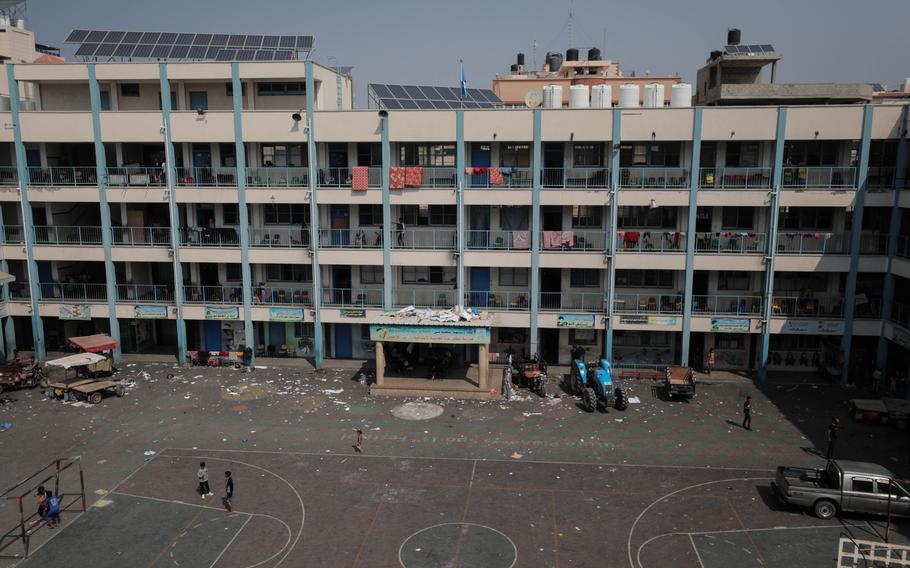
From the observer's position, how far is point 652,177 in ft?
109

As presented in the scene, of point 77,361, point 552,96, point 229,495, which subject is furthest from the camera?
point 552,96

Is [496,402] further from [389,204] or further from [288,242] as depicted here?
[288,242]

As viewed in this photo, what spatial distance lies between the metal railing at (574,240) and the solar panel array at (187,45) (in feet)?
53.9

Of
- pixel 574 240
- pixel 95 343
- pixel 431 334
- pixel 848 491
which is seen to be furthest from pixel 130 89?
pixel 848 491

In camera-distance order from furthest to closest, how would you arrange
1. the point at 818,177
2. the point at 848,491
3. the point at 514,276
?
1. the point at 514,276
2. the point at 818,177
3. the point at 848,491

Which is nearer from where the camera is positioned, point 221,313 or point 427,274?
point 221,313

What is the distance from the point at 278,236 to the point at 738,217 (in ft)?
77.4

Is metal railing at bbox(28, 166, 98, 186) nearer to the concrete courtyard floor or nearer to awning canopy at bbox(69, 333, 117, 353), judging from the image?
awning canopy at bbox(69, 333, 117, 353)

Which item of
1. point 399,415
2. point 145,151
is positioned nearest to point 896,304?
point 399,415

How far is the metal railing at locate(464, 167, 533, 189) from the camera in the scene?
111 ft

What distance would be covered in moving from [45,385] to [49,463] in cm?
967

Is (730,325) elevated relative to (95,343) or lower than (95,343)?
elevated

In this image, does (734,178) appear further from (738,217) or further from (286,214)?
(286,214)

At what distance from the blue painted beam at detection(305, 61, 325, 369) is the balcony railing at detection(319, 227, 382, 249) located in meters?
0.53
